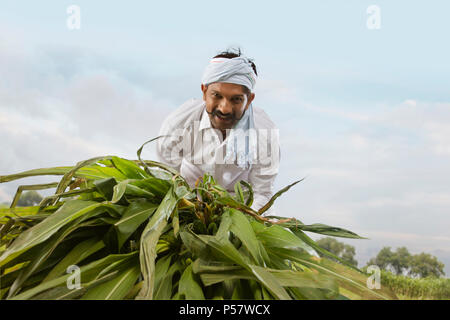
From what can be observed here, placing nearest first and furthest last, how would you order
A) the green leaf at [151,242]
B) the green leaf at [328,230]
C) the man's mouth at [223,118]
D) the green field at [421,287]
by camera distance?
1. the green leaf at [151,242]
2. the green leaf at [328,230]
3. the green field at [421,287]
4. the man's mouth at [223,118]

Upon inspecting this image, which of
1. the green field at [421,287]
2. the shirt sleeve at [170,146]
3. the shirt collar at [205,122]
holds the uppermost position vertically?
the shirt collar at [205,122]

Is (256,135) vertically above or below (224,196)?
above

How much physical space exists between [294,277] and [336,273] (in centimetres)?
6

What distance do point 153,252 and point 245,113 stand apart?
103 cm

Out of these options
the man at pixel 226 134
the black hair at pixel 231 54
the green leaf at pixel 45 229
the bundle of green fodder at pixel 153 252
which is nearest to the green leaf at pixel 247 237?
the bundle of green fodder at pixel 153 252

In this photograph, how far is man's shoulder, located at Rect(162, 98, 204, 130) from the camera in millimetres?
1296

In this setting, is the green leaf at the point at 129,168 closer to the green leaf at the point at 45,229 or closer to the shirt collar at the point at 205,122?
the green leaf at the point at 45,229

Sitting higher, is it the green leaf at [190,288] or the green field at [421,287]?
the green leaf at [190,288]

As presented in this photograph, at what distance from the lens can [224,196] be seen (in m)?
0.36

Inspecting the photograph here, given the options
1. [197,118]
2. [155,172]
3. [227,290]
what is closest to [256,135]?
[197,118]

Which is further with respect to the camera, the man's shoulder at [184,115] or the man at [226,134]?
the man's shoulder at [184,115]

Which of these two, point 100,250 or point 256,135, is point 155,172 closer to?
point 100,250

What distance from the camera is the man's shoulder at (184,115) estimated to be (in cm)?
130
